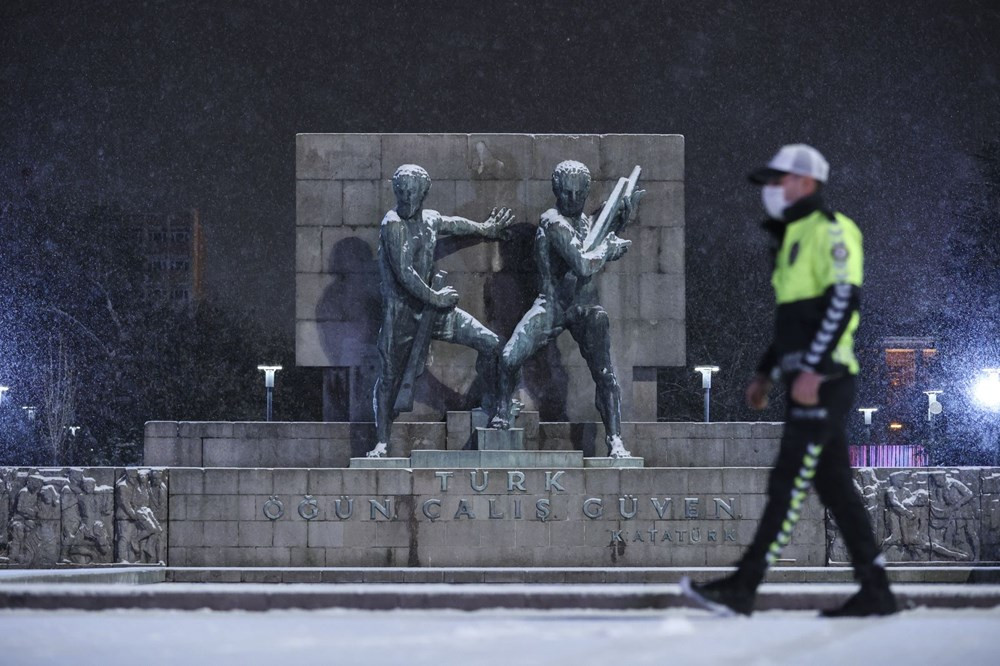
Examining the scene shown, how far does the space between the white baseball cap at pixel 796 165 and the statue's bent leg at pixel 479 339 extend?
10654 millimetres

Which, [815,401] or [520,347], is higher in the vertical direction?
[520,347]

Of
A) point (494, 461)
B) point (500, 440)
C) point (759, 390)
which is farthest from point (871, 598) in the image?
point (500, 440)

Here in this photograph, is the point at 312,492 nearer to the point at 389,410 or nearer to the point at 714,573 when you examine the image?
the point at 389,410

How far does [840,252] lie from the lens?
276 inches

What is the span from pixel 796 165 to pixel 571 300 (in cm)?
1076

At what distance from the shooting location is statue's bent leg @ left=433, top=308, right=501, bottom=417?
Answer: 17953 millimetres

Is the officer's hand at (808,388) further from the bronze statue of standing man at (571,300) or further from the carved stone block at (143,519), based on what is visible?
the carved stone block at (143,519)

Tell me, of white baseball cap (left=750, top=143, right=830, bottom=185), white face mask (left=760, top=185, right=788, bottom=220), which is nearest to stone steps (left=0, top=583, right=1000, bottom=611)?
white face mask (left=760, top=185, right=788, bottom=220)

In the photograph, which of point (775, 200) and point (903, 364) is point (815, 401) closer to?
point (775, 200)

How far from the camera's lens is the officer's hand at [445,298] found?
17.7 metres

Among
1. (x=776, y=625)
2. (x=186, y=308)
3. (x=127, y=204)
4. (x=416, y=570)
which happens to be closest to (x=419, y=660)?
(x=776, y=625)

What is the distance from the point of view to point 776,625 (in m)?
6.84

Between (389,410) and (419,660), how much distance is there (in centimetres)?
1229

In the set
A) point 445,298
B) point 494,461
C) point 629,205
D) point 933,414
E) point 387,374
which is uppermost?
point 629,205
